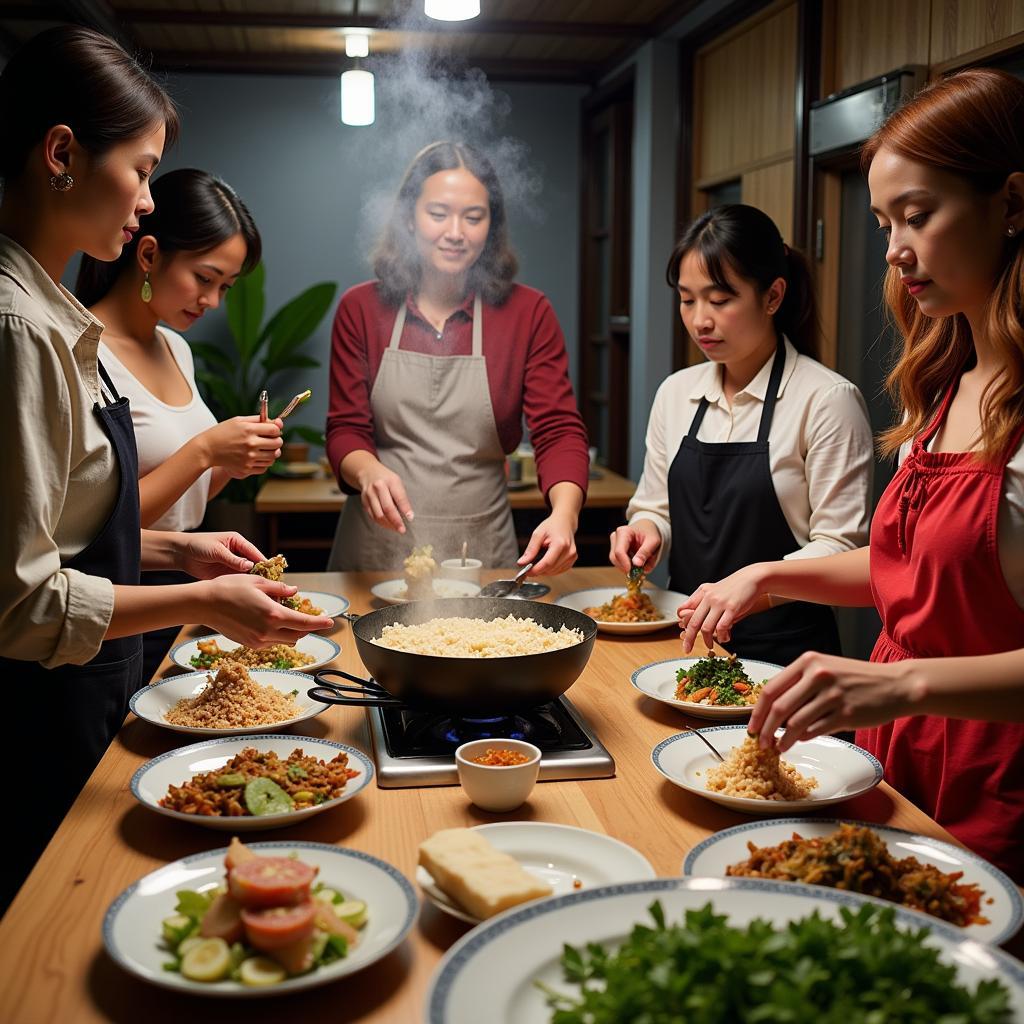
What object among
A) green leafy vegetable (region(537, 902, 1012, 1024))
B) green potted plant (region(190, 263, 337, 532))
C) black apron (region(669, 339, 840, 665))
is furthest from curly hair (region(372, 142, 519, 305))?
green potted plant (region(190, 263, 337, 532))

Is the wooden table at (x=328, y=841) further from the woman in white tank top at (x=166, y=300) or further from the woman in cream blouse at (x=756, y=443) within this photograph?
the woman in white tank top at (x=166, y=300)

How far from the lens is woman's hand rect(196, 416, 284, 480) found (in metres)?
2.43

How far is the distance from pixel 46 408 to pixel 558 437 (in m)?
1.85

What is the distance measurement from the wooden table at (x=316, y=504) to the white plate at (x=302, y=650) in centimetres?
255

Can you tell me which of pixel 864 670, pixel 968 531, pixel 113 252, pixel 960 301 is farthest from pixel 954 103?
pixel 113 252

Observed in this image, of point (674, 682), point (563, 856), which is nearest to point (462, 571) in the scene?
point (674, 682)

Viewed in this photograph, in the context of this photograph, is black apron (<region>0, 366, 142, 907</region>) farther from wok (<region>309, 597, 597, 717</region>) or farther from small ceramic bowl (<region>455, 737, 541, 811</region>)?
small ceramic bowl (<region>455, 737, 541, 811</region>)

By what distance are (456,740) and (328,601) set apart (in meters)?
1.03

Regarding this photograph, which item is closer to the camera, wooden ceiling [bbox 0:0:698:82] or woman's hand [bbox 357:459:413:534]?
woman's hand [bbox 357:459:413:534]

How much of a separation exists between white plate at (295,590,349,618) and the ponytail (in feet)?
4.05

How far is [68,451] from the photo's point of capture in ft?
5.12

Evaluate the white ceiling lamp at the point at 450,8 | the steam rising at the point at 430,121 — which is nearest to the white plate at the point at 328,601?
the steam rising at the point at 430,121

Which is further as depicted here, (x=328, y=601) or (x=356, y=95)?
(x=356, y=95)

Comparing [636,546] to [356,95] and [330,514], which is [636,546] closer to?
[330,514]
